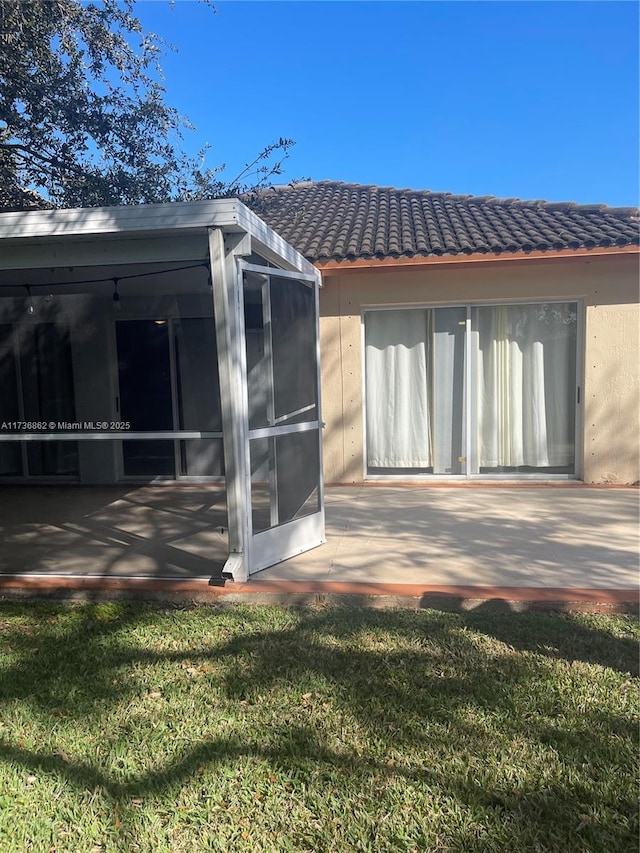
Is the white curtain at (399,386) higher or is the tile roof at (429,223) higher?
the tile roof at (429,223)

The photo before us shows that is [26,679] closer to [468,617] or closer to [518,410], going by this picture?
[468,617]

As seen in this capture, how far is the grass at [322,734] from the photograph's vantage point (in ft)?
7.14

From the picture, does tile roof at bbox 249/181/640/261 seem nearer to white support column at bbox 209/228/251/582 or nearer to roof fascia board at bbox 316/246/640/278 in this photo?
roof fascia board at bbox 316/246/640/278

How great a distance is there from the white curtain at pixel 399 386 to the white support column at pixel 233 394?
13.7 feet

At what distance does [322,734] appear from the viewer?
270 centimetres

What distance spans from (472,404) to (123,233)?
5468mm

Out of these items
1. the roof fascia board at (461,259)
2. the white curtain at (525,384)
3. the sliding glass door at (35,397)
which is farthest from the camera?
the sliding glass door at (35,397)

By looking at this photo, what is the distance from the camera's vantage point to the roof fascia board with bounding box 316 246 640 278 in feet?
24.0

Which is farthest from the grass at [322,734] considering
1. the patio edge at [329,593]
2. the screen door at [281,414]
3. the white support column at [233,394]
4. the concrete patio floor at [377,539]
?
the screen door at [281,414]

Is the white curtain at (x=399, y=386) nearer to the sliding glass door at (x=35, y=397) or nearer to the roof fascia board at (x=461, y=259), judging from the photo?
the roof fascia board at (x=461, y=259)

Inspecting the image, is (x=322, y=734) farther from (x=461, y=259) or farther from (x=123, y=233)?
(x=461, y=259)

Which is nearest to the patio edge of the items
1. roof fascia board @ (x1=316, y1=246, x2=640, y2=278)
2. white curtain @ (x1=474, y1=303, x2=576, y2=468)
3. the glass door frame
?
the glass door frame

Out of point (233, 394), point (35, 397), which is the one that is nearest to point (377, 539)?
point (233, 394)

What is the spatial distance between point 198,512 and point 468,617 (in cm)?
387
